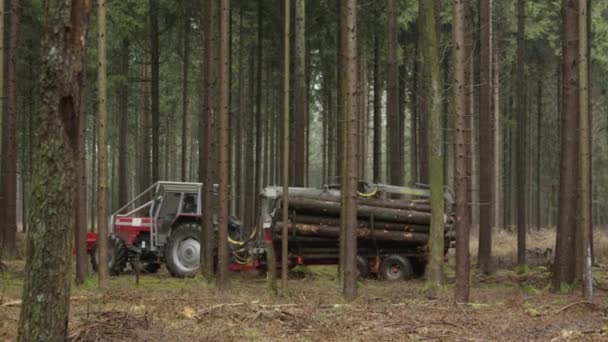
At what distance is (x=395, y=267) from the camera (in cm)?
1889

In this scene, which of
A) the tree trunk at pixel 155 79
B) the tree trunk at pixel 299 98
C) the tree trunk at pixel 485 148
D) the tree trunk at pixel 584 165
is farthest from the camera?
the tree trunk at pixel 155 79

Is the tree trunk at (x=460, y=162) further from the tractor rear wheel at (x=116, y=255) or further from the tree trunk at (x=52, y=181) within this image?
the tractor rear wheel at (x=116, y=255)

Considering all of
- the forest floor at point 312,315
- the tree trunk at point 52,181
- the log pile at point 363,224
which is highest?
the tree trunk at point 52,181

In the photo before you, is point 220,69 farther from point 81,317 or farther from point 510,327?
point 510,327

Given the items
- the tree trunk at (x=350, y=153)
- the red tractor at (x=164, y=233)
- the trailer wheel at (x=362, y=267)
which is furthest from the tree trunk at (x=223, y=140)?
the trailer wheel at (x=362, y=267)

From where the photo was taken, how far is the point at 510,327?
10273 mm

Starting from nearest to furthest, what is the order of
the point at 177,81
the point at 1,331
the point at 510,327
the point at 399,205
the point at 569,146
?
1. the point at 1,331
2. the point at 510,327
3. the point at 569,146
4. the point at 399,205
5. the point at 177,81

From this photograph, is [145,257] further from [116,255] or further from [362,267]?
[362,267]

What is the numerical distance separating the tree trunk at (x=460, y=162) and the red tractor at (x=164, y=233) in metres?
7.79

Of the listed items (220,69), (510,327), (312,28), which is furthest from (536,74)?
(510,327)

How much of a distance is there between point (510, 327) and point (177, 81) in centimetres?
2239

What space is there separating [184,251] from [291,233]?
2805 millimetres

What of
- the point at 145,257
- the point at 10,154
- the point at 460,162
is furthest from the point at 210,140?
the point at 10,154

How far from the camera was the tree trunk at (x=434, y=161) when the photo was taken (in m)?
13.7
